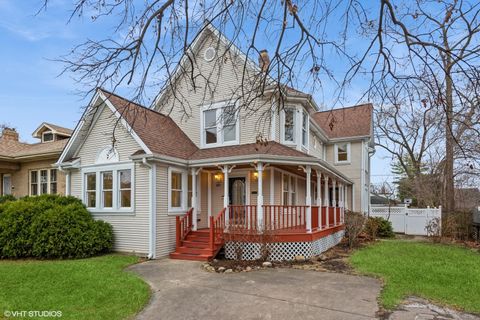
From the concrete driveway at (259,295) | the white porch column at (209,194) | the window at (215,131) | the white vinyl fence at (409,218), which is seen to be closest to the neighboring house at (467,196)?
the white vinyl fence at (409,218)

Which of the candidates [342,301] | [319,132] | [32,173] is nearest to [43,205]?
[32,173]

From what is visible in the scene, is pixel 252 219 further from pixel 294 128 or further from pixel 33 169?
pixel 33 169

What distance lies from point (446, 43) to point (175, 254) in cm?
901

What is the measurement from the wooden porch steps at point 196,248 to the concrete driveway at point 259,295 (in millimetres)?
1348

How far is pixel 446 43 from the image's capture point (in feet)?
16.1

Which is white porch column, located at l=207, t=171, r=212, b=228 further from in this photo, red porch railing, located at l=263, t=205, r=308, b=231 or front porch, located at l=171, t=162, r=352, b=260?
red porch railing, located at l=263, t=205, r=308, b=231

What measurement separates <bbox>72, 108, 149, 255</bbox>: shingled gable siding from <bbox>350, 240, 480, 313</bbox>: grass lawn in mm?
6578

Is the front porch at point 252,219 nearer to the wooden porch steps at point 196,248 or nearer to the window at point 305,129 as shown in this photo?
the wooden porch steps at point 196,248

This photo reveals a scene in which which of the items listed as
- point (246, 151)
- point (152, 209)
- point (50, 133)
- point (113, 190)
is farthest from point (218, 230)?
point (50, 133)

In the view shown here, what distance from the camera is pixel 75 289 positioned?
22.3ft

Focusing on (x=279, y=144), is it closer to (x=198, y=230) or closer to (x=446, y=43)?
(x=198, y=230)

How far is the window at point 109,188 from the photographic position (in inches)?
458

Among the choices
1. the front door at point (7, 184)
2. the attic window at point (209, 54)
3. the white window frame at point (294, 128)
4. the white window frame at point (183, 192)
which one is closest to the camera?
the white window frame at point (183, 192)

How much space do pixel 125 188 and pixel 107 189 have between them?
2.94ft
